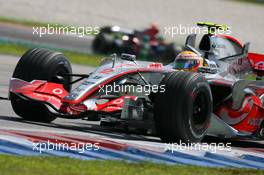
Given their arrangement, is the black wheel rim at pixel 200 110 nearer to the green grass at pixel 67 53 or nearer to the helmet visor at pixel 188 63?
the helmet visor at pixel 188 63

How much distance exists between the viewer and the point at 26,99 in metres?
10.3

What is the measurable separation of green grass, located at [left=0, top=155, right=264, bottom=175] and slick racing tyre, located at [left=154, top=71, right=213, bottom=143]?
1378 millimetres

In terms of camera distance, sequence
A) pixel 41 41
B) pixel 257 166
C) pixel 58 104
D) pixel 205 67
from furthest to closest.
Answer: pixel 41 41, pixel 205 67, pixel 58 104, pixel 257 166

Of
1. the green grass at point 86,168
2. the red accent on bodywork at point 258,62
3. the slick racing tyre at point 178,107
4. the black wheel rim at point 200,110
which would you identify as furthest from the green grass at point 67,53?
the green grass at point 86,168

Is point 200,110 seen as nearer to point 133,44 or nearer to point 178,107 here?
point 178,107

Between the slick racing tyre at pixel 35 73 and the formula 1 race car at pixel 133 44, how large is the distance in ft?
57.3

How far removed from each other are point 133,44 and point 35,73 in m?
18.3

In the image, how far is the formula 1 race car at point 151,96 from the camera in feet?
31.3

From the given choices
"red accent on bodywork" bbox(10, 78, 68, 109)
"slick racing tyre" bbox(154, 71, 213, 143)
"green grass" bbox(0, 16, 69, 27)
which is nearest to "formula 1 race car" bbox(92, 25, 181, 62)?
"green grass" bbox(0, 16, 69, 27)

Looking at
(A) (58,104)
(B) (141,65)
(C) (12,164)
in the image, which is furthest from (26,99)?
(C) (12,164)

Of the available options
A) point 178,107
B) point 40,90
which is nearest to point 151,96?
point 178,107

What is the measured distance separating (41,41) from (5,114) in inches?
706

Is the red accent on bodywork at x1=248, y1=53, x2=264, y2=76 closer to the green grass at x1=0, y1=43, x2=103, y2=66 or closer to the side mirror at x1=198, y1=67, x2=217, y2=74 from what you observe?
the side mirror at x1=198, y1=67, x2=217, y2=74

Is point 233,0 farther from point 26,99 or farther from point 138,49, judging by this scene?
point 26,99
